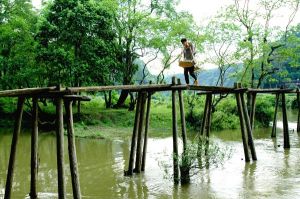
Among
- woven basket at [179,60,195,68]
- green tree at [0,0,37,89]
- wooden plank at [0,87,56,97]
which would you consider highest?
green tree at [0,0,37,89]

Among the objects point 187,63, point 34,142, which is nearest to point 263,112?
point 187,63

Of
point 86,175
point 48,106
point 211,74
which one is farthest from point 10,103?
A: point 211,74

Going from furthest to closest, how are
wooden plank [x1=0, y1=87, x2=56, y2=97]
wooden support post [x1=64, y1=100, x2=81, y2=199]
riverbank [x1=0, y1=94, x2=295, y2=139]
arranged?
riverbank [x1=0, y1=94, x2=295, y2=139]
wooden support post [x1=64, y1=100, x2=81, y2=199]
wooden plank [x1=0, y1=87, x2=56, y2=97]

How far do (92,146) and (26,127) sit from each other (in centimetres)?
1081

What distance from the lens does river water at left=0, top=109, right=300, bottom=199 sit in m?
10.9

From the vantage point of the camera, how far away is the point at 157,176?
1280 centimetres

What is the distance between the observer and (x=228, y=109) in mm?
28312

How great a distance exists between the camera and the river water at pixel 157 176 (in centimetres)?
1088

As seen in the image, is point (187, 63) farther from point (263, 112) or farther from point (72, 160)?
point (263, 112)

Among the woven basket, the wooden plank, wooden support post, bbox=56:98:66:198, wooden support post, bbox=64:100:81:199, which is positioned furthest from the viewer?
the woven basket

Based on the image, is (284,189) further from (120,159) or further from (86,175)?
(120,159)

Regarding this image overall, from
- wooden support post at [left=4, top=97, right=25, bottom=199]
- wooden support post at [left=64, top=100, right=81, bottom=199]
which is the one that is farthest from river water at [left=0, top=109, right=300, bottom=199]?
wooden support post at [left=64, top=100, right=81, bottom=199]

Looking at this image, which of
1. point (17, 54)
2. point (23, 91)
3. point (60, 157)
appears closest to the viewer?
point (23, 91)

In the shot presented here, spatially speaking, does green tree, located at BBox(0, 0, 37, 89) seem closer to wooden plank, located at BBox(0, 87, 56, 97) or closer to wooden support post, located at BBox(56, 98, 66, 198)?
wooden support post, located at BBox(56, 98, 66, 198)
